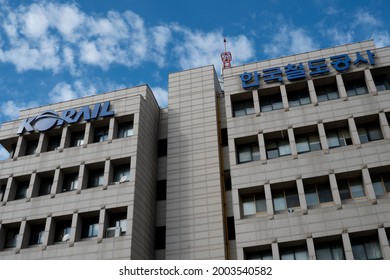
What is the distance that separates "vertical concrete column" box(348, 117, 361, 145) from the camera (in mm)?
35844

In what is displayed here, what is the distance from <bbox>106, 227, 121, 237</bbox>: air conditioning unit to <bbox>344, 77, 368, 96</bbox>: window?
→ 21.9 m

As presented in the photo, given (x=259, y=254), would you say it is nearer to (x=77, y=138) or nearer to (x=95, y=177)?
(x=95, y=177)

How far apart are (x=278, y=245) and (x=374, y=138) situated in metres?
11.7

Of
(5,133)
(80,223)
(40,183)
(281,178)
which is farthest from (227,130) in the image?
(5,133)

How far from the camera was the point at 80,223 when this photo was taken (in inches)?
1464

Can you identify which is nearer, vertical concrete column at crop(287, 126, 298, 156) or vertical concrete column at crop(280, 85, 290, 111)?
vertical concrete column at crop(287, 126, 298, 156)

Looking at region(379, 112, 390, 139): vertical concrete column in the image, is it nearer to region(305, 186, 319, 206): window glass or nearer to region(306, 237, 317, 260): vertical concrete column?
region(305, 186, 319, 206): window glass

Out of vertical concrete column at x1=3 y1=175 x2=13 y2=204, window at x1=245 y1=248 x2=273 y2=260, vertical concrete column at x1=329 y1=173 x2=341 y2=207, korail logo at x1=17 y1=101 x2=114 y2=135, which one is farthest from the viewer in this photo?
korail logo at x1=17 y1=101 x2=114 y2=135

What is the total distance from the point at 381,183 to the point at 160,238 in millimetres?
17757

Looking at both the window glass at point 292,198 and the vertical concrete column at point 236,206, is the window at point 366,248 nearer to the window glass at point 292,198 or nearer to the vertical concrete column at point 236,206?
the window glass at point 292,198

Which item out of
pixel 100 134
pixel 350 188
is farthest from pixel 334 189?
pixel 100 134

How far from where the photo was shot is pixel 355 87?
131 ft

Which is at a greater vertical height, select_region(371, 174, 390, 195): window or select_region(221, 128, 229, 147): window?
select_region(221, 128, 229, 147): window

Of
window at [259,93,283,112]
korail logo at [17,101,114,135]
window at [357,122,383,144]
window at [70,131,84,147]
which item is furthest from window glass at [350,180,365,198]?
window at [70,131,84,147]
